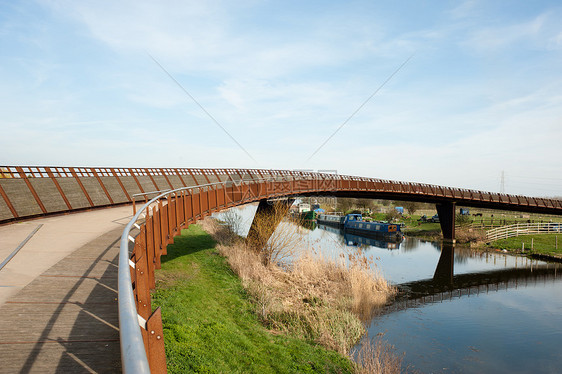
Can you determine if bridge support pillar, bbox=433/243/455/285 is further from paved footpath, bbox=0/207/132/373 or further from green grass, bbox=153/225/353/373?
paved footpath, bbox=0/207/132/373

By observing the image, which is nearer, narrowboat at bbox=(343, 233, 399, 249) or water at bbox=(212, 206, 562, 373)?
water at bbox=(212, 206, 562, 373)

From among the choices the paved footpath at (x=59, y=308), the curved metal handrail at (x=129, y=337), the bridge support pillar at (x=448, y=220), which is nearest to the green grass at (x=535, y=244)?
the bridge support pillar at (x=448, y=220)

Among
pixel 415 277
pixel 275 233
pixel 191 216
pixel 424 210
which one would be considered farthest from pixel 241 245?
pixel 424 210

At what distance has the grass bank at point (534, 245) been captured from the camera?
115 ft

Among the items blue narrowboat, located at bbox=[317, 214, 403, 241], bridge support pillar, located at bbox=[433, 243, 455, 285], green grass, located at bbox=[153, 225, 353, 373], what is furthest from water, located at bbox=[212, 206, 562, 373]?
blue narrowboat, located at bbox=[317, 214, 403, 241]

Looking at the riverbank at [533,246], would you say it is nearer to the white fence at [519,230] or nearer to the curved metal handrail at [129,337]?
the white fence at [519,230]

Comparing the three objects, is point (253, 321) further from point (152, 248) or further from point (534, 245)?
point (534, 245)

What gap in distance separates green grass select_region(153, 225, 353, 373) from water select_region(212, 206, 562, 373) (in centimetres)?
407

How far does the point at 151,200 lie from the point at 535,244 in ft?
140

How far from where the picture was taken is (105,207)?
942 inches

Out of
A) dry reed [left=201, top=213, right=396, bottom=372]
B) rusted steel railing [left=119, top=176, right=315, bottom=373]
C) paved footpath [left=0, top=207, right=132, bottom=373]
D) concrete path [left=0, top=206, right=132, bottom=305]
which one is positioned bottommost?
dry reed [left=201, top=213, right=396, bottom=372]

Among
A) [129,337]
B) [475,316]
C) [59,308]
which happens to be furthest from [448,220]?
[129,337]

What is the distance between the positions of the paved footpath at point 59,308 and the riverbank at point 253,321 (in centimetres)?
227

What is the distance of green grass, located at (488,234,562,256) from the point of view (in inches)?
1400
